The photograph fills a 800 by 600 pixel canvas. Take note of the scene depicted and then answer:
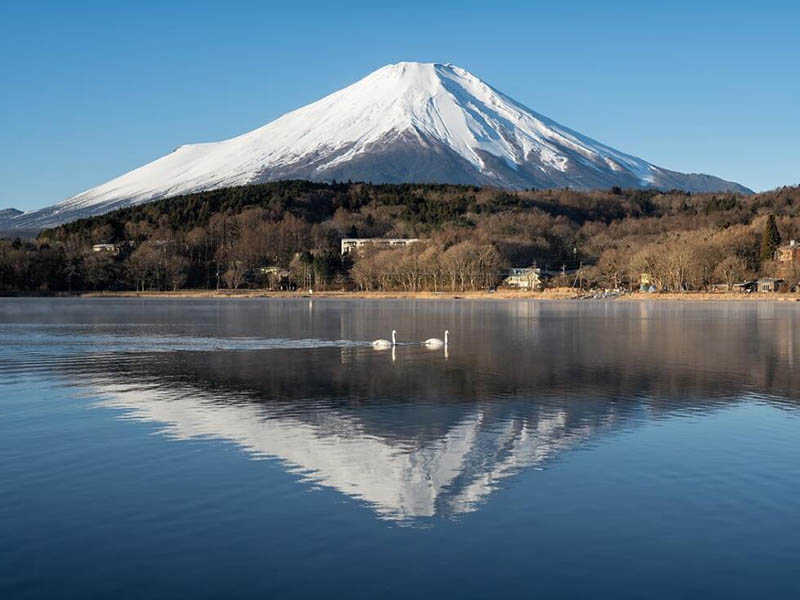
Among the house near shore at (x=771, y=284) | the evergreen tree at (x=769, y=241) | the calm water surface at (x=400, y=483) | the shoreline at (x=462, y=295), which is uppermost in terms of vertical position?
the evergreen tree at (x=769, y=241)

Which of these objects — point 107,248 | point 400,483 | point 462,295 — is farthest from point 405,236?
point 400,483

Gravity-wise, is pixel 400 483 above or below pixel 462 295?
below

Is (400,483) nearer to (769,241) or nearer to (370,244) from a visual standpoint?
(769,241)

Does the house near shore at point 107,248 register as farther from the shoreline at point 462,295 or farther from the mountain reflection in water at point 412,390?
the mountain reflection in water at point 412,390

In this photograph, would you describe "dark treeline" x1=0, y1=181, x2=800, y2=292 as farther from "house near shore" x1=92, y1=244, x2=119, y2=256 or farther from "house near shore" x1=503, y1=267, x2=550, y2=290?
"house near shore" x1=503, y1=267, x2=550, y2=290

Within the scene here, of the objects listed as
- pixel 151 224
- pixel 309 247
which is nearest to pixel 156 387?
pixel 309 247

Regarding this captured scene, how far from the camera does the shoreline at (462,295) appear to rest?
3172 inches

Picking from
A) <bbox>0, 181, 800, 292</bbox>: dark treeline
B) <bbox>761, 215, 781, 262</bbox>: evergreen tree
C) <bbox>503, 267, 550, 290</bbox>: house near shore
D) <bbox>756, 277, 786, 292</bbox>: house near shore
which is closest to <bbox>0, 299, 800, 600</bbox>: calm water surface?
<bbox>0, 181, 800, 292</bbox>: dark treeline

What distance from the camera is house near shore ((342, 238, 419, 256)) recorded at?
12031 cm

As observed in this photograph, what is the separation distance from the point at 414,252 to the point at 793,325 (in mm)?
74012

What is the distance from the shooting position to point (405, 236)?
5418 inches

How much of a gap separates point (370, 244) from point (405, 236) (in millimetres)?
15966

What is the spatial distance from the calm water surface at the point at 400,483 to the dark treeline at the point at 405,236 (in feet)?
249

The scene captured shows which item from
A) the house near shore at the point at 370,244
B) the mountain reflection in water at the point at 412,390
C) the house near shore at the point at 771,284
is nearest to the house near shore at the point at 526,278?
the house near shore at the point at 370,244
